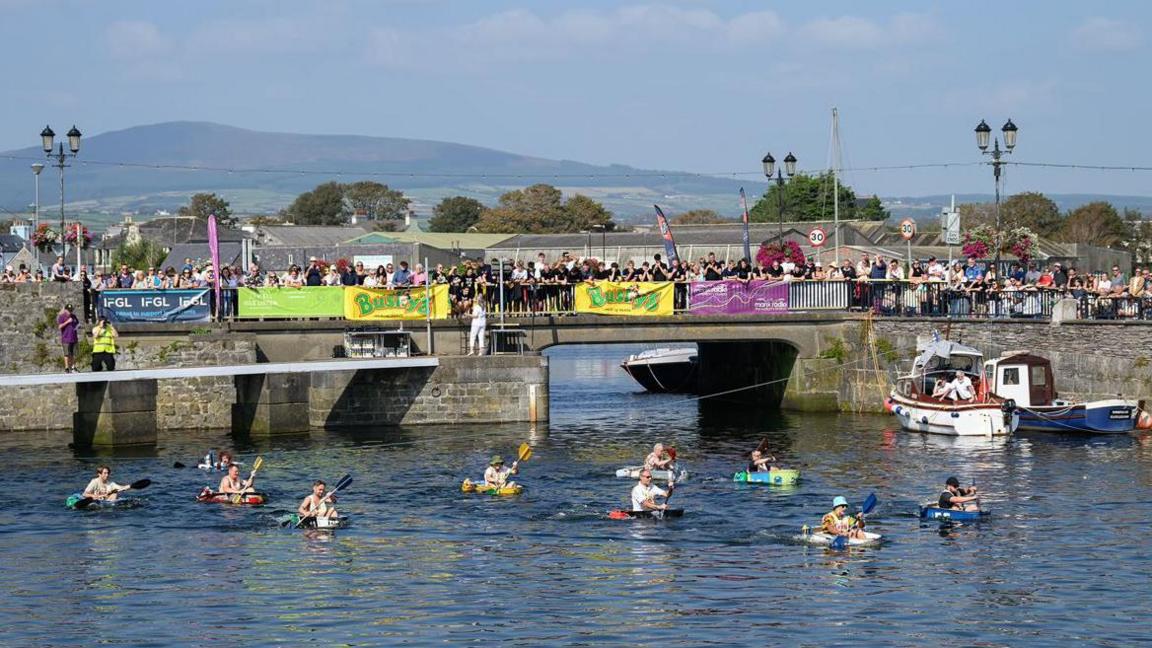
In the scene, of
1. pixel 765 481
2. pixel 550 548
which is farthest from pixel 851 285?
pixel 550 548

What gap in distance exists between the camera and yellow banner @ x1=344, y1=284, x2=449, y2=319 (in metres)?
54.6

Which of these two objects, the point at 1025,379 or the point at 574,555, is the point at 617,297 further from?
the point at 574,555

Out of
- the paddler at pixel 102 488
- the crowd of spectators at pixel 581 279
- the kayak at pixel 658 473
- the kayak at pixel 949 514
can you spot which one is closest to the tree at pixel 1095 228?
the crowd of spectators at pixel 581 279

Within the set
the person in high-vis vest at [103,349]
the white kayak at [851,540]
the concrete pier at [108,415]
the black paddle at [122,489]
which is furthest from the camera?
the person in high-vis vest at [103,349]

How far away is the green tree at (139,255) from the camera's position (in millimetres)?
146725

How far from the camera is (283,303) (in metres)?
54.5

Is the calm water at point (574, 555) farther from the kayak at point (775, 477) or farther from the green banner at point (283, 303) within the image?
the green banner at point (283, 303)

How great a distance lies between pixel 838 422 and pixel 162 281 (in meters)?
22.8

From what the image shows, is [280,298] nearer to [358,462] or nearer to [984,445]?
[358,462]

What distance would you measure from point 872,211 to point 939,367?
116987mm

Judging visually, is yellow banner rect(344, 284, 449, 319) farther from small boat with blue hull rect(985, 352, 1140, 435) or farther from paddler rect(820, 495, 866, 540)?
paddler rect(820, 495, 866, 540)

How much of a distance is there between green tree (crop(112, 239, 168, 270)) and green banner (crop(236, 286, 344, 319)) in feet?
299

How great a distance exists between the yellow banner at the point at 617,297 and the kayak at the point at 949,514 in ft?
64.8

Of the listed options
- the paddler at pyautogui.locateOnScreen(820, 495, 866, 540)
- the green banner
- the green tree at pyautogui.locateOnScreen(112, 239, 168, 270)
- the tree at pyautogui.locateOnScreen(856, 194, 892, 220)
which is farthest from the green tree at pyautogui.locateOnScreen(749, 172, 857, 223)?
the paddler at pyautogui.locateOnScreen(820, 495, 866, 540)
